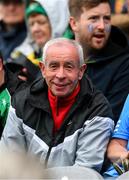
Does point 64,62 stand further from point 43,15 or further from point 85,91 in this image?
point 43,15

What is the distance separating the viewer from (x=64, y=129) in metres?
3.76

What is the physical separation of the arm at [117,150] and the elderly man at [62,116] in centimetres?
5

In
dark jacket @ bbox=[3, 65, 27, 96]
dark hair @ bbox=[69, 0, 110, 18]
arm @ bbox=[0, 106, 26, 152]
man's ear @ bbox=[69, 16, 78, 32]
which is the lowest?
arm @ bbox=[0, 106, 26, 152]

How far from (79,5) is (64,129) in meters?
1.35

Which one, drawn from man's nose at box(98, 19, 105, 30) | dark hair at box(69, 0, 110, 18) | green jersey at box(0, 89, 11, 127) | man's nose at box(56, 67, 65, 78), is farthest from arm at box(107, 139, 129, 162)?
dark hair at box(69, 0, 110, 18)

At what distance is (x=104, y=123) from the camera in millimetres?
3701

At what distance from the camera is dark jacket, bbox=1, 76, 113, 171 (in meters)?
3.68

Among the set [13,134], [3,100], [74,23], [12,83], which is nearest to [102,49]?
[74,23]

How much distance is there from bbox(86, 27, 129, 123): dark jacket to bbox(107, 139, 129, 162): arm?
619 millimetres

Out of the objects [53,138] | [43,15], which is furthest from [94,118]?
[43,15]

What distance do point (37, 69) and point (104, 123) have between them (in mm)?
1405

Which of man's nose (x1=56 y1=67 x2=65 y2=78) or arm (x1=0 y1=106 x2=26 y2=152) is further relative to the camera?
arm (x1=0 y1=106 x2=26 y2=152)

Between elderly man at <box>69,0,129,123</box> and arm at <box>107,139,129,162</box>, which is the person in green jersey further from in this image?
arm at <box>107,139,129,162</box>

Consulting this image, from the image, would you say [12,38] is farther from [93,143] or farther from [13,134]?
[93,143]
